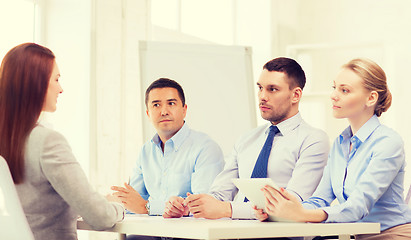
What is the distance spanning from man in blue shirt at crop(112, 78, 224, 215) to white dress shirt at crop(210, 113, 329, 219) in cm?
12

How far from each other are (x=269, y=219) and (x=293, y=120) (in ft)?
2.14

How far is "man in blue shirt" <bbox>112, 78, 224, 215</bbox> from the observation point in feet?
8.83

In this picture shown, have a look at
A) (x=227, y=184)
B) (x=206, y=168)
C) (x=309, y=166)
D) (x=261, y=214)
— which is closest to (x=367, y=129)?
(x=309, y=166)

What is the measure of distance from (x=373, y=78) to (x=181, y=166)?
100cm

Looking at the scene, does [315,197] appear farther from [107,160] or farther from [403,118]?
[403,118]

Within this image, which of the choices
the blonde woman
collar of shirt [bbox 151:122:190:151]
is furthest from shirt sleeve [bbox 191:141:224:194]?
the blonde woman

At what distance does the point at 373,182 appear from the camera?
6.47 ft

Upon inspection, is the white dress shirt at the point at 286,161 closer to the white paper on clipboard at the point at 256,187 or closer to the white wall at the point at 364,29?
the white paper on clipboard at the point at 256,187

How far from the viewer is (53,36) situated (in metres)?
3.83

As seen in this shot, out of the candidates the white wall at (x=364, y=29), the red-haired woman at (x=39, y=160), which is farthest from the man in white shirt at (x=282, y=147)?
the white wall at (x=364, y=29)

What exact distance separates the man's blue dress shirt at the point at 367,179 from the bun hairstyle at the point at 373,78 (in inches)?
2.5

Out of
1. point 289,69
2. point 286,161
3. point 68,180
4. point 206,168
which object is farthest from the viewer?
point 206,168

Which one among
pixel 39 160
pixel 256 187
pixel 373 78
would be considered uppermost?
pixel 373 78

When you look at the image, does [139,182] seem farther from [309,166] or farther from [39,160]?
[39,160]
